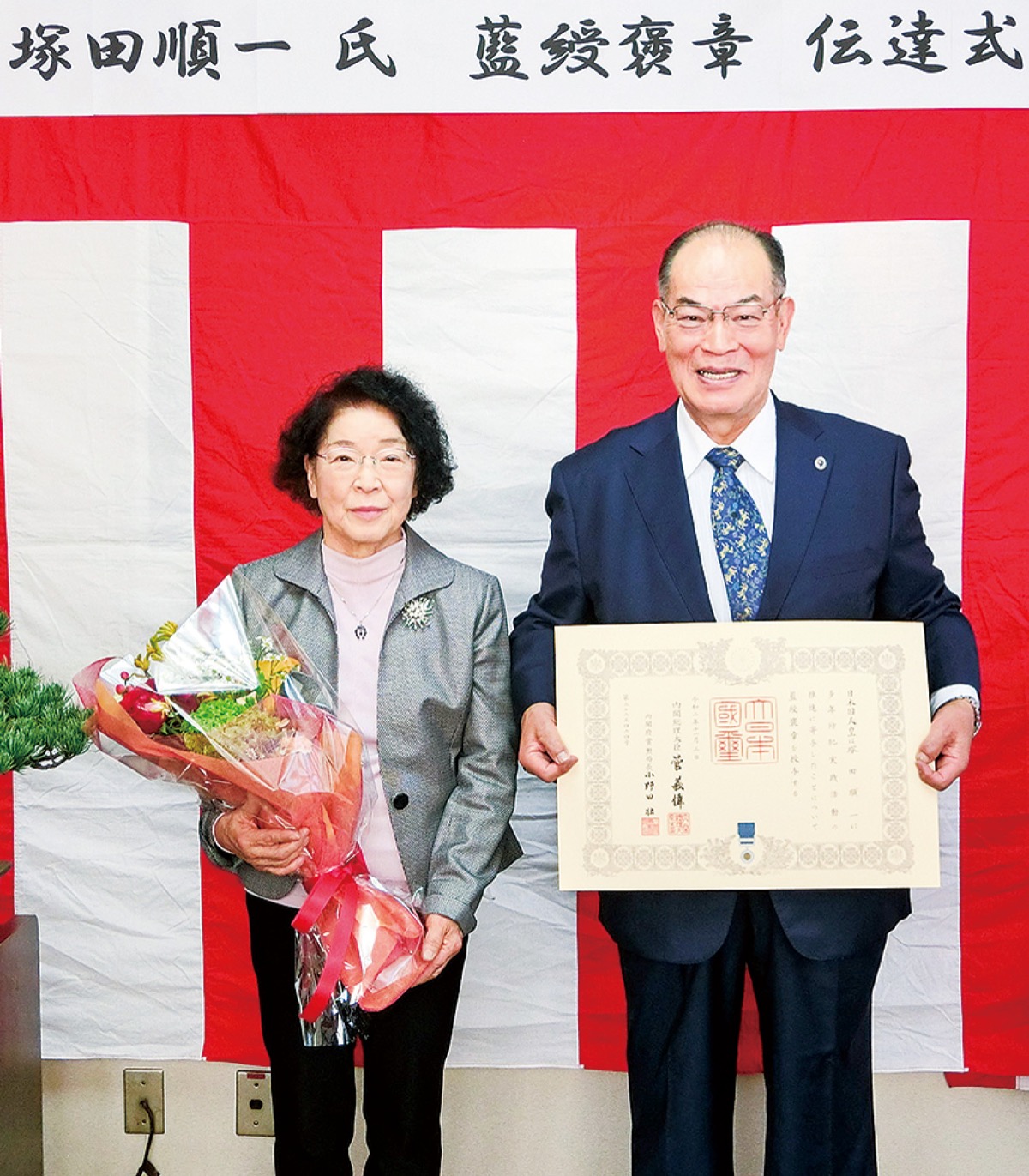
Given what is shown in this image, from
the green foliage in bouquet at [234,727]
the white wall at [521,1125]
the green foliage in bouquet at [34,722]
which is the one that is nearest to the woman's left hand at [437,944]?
the green foliage in bouquet at [234,727]


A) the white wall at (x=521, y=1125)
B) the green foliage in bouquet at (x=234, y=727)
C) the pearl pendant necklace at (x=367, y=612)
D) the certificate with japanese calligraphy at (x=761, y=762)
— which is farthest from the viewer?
the white wall at (x=521, y=1125)

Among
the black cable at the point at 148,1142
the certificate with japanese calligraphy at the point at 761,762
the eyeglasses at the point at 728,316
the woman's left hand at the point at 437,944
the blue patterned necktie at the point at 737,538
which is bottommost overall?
the black cable at the point at 148,1142

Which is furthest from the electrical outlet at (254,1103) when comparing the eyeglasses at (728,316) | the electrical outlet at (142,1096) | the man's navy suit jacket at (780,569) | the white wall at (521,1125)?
the eyeglasses at (728,316)

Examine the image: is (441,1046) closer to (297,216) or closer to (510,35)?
(297,216)

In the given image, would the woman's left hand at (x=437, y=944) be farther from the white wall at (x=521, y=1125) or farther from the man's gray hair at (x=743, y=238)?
the man's gray hair at (x=743, y=238)

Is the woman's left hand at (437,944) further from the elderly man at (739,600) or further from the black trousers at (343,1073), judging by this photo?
the elderly man at (739,600)

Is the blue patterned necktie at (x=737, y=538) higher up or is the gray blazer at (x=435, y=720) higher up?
the blue patterned necktie at (x=737, y=538)

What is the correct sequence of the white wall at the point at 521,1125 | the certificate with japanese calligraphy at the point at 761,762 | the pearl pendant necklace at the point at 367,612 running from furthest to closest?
the white wall at the point at 521,1125 < the pearl pendant necklace at the point at 367,612 < the certificate with japanese calligraphy at the point at 761,762

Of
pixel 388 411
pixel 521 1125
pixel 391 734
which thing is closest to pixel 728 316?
pixel 388 411

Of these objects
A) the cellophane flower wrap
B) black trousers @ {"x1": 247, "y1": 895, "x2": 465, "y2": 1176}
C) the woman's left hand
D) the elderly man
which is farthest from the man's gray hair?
black trousers @ {"x1": 247, "y1": 895, "x2": 465, "y2": 1176}

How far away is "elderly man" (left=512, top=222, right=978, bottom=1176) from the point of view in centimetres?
160

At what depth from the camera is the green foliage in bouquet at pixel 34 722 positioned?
1.49 metres

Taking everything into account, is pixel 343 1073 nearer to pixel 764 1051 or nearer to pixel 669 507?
pixel 764 1051

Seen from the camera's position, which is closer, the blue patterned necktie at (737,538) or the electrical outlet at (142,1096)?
the blue patterned necktie at (737,538)
